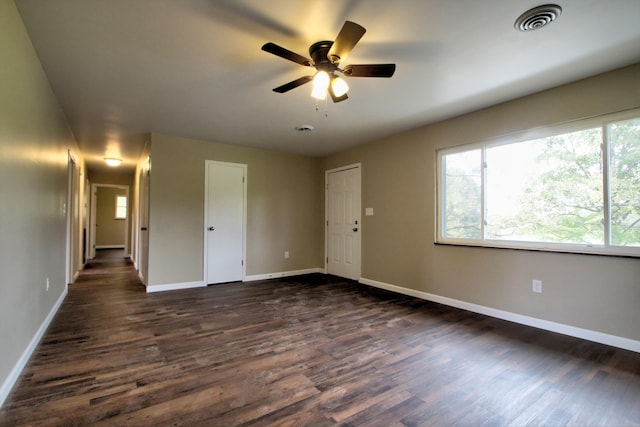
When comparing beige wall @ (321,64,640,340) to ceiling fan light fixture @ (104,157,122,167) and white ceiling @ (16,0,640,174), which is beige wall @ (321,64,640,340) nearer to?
white ceiling @ (16,0,640,174)

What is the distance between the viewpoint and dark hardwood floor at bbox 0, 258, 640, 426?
1656mm

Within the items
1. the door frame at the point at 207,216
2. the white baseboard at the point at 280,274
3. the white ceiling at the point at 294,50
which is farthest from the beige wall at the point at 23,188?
the white baseboard at the point at 280,274

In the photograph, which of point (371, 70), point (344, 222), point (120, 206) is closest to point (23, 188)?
point (371, 70)

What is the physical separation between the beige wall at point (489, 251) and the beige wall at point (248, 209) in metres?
1.34

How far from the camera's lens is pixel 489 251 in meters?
3.37

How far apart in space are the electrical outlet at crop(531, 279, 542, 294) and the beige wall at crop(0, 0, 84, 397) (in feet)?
13.9

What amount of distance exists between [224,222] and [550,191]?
176 inches

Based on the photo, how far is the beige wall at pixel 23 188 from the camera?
5.80 ft

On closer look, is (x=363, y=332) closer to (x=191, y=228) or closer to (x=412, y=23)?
(x=412, y=23)

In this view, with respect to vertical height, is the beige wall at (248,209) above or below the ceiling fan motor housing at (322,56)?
below

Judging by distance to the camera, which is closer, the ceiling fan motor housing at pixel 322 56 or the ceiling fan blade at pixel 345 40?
the ceiling fan blade at pixel 345 40

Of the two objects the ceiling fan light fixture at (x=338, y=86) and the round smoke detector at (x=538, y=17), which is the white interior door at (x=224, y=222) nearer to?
the ceiling fan light fixture at (x=338, y=86)

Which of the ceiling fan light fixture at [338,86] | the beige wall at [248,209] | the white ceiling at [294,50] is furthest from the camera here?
the beige wall at [248,209]

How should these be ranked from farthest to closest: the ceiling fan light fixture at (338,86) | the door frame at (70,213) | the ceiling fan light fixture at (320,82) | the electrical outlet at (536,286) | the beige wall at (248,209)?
the beige wall at (248,209), the door frame at (70,213), the electrical outlet at (536,286), the ceiling fan light fixture at (338,86), the ceiling fan light fixture at (320,82)
